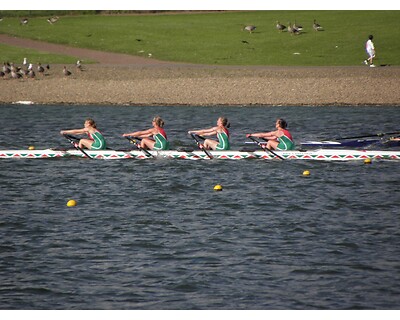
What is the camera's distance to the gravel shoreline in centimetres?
5428

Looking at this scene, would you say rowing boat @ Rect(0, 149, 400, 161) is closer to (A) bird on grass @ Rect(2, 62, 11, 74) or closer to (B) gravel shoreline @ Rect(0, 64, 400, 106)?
(B) gravel shoreline @ Rect(0, 64, 400, 106)

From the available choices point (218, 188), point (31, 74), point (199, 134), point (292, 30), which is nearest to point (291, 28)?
point (292, 30)

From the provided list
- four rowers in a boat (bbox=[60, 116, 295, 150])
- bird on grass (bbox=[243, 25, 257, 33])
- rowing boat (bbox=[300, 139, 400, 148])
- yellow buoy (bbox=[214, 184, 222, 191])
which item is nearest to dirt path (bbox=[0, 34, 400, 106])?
bird on grass (bbox=[243, 25, 257, 33])

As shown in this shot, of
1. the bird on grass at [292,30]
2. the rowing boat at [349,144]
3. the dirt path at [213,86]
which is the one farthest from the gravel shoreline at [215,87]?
the rowing boat at [349,144]

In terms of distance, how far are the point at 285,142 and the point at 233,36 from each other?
3426cm

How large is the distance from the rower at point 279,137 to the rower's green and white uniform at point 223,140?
895 millimetres

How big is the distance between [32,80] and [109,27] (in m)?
17.1

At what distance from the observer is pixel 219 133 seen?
116 ft

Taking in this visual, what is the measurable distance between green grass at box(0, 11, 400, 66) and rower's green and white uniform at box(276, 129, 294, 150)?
83.9ft

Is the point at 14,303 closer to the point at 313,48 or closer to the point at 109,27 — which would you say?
the point at 313,48

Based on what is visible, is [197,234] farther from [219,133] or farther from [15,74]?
[15,74]

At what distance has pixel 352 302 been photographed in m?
20.3

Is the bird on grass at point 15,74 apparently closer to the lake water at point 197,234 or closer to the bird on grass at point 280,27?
the lake water at point 197,234

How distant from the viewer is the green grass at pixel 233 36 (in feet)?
206
